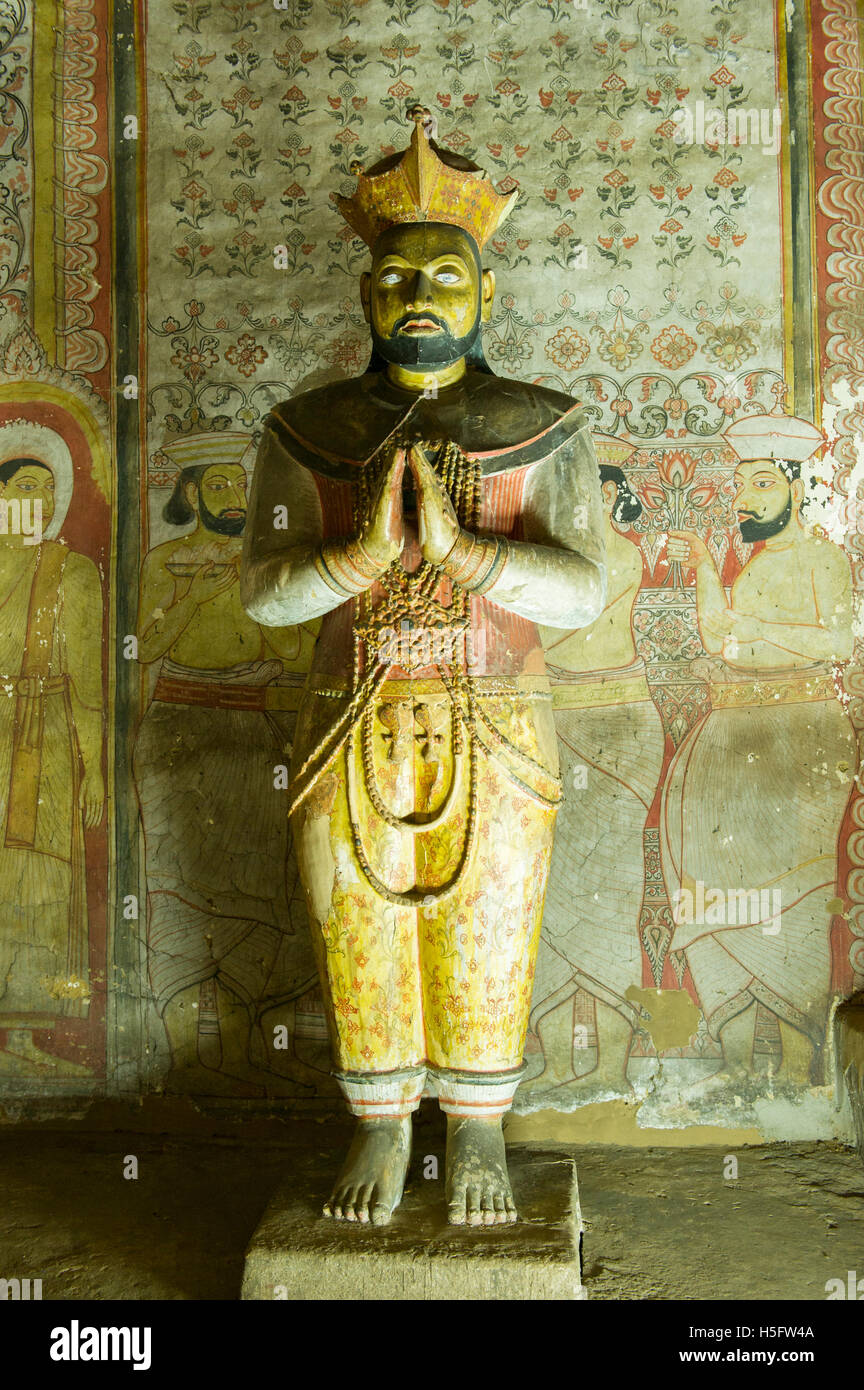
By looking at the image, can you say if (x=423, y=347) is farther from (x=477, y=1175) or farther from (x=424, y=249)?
(x=477, y=1175)

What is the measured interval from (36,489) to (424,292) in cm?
192

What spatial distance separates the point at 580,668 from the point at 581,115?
194 cm

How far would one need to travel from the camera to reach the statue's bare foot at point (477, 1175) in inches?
106

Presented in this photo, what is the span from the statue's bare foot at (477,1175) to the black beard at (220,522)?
2.17 metres

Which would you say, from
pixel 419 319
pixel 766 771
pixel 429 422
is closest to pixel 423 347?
pixel 419 319

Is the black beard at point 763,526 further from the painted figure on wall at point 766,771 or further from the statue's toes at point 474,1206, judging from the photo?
the statue's toes at point 474,1206

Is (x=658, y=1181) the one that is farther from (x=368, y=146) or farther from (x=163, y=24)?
(x=163, y=24)

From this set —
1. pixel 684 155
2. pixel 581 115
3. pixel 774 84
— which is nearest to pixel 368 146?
pixel 581 115

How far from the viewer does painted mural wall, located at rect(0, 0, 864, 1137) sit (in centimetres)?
384

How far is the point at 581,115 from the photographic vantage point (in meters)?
3.93

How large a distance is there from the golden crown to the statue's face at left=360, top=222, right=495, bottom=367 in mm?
49

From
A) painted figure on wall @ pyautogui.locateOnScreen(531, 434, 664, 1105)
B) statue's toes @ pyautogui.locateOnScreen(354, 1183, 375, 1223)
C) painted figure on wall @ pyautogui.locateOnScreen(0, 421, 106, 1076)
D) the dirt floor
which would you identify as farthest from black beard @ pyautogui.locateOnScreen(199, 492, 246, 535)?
statue's toes @ pyautogui.locateOnScreen(354, 1183, 375, 1223)

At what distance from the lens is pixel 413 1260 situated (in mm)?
2533

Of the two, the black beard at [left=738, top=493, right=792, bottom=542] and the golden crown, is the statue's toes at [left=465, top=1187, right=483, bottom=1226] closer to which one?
the black beard at [left=738, top=493, right=792, bottom=542]
